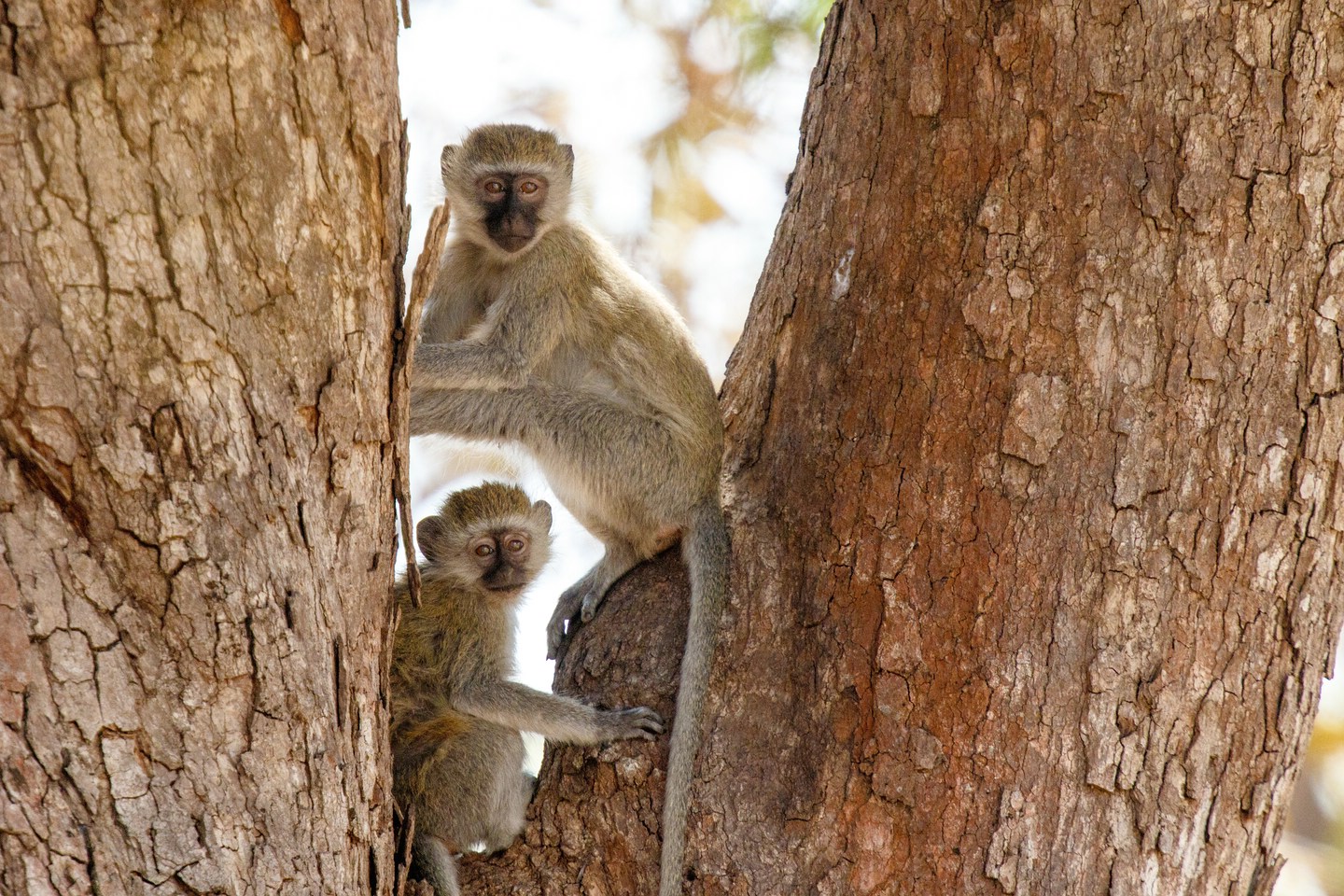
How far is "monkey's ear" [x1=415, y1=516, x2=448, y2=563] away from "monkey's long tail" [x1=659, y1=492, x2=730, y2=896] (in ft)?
3.95

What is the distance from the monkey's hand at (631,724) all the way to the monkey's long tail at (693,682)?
8 centimetres

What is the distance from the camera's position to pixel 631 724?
151 inches

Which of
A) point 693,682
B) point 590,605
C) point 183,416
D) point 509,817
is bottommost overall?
point 509,817

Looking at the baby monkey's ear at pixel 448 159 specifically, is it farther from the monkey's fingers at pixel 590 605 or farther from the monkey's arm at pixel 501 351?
the monkey's fingers at pixel 590 605

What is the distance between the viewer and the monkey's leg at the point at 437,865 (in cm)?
364

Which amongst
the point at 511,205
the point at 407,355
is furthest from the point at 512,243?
the point at 407,355

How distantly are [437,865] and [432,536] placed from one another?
5.43 feet

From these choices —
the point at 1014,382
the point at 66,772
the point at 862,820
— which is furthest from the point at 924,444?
the point at 66,772

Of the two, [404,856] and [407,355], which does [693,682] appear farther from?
[407,355]

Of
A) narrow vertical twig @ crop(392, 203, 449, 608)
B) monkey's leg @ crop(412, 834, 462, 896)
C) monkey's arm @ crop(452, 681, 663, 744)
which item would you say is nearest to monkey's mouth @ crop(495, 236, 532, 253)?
monkey's arm @ crop(452, 681, 663, 744)

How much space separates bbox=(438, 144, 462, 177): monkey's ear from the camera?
19.6ft

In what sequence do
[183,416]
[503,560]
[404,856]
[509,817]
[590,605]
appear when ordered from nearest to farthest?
1. [183,416]
2. [404,856]
3. [509,817]
4. [590,605]
5. [503,560]

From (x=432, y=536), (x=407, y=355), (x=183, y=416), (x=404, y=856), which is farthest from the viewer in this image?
(x=432, y=536)

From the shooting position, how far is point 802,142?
4.14 m
